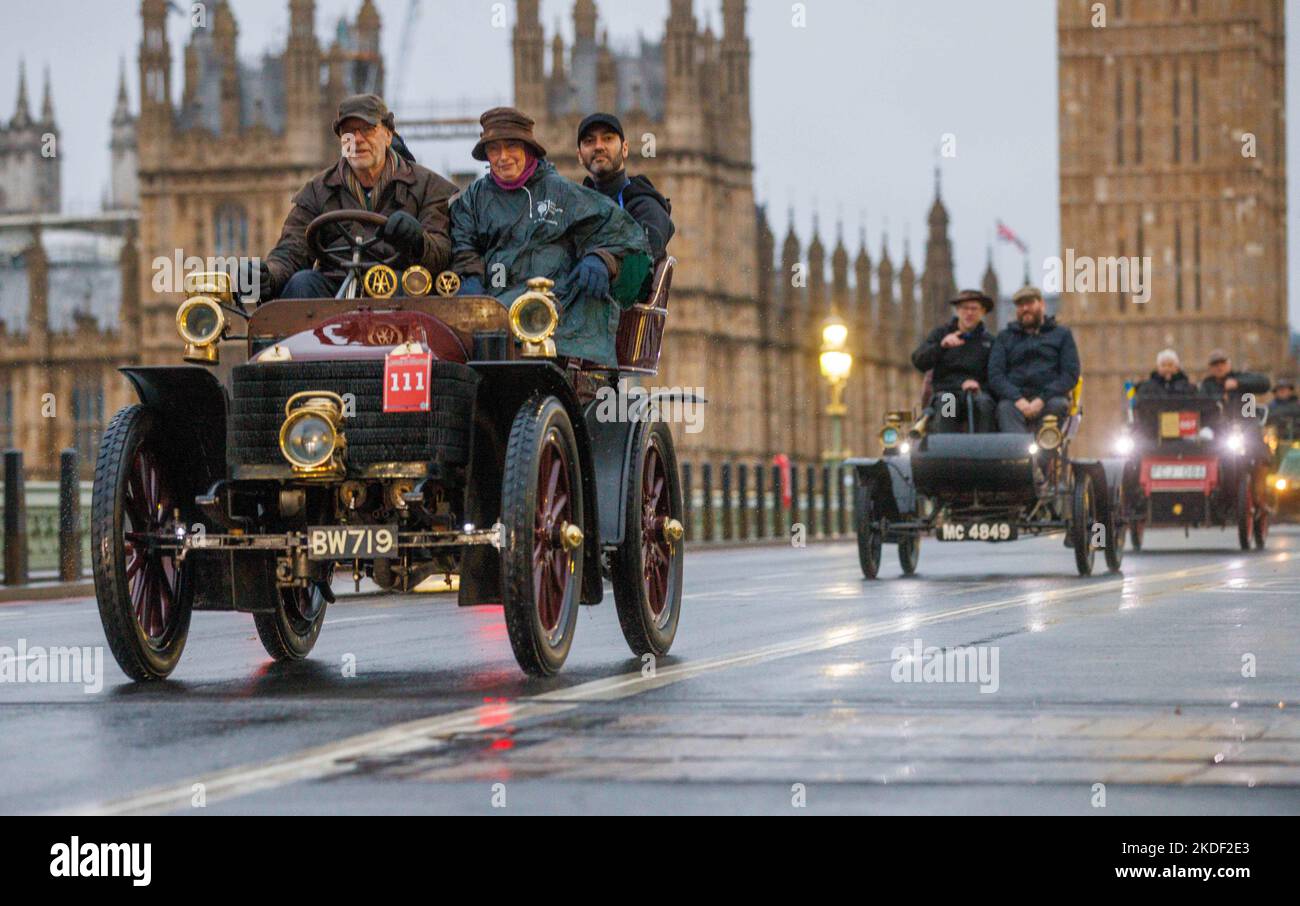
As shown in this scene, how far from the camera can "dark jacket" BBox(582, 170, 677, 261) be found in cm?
913

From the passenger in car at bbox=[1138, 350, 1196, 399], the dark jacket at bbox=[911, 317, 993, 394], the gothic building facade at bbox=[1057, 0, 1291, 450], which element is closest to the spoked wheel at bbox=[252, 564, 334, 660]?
the dark jacket at bbox=[911, 317, 993, 394]

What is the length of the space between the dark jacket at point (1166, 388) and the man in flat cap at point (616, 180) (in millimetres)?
15324

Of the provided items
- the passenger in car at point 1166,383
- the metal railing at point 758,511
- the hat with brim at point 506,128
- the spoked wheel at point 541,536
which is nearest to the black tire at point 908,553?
the passenger in car at point 1166,383

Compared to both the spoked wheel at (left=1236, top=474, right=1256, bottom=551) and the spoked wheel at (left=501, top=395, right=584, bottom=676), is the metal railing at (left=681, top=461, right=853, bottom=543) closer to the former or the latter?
the spoked wheel at (left=1236, top=474, right=1256, bottom=551)

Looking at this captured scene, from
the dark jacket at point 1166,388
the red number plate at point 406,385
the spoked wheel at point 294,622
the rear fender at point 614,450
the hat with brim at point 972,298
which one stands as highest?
the hat with brim at point 972,298

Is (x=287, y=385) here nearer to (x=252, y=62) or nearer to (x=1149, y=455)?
(x=1149, y=455)

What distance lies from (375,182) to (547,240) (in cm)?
58

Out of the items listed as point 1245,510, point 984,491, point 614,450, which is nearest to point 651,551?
point 614,450

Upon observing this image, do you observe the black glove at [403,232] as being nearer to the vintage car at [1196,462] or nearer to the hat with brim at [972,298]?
the hat with brim at [972,298]

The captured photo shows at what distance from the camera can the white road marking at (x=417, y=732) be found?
5.12m

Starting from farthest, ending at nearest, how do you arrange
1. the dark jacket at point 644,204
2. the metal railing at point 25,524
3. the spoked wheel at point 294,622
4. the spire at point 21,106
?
the spire at point 21,106, the metal railing at point 25,524, the dark jacket at point 644,204, the spoked wheel at point 294,622

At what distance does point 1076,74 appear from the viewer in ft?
332

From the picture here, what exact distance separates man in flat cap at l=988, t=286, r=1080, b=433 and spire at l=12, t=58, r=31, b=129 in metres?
120
